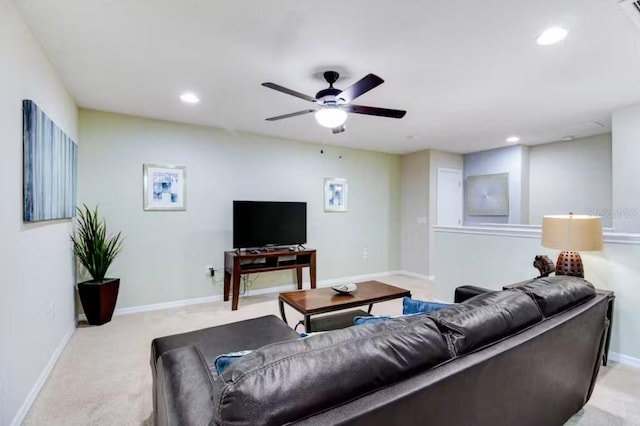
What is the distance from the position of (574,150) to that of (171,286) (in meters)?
6.36

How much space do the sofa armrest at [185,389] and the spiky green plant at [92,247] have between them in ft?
8.45

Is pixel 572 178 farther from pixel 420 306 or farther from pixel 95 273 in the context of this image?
pixel 95 273

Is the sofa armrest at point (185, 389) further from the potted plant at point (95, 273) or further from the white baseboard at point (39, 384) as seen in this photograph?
the potted plant at point (95, 273)

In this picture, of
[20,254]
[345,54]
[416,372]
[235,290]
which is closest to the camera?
[416,372]

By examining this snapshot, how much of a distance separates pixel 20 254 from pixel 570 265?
3864 mm

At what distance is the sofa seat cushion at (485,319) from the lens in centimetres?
115

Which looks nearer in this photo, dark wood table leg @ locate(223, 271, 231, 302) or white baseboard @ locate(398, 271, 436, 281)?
dark wood table leg @ locate(223, 271, 231, 302)

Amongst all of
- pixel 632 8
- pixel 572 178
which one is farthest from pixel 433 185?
pixel 632 8

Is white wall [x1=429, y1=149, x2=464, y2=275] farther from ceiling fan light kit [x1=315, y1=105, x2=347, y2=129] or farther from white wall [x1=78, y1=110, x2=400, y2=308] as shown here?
ceiling fan light kit [x1=315, y1=105, x2=347, y2=129]

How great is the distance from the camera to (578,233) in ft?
7.75

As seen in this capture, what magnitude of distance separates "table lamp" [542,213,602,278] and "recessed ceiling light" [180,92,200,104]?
3.38 meters

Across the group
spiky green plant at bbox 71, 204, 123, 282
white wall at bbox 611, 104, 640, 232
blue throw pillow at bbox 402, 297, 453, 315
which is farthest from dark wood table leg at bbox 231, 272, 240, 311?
white wall at bbox 611, 104, 640, 232

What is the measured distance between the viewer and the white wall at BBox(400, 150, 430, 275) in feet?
19.0

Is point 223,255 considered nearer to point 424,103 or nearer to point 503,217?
point 424,103
